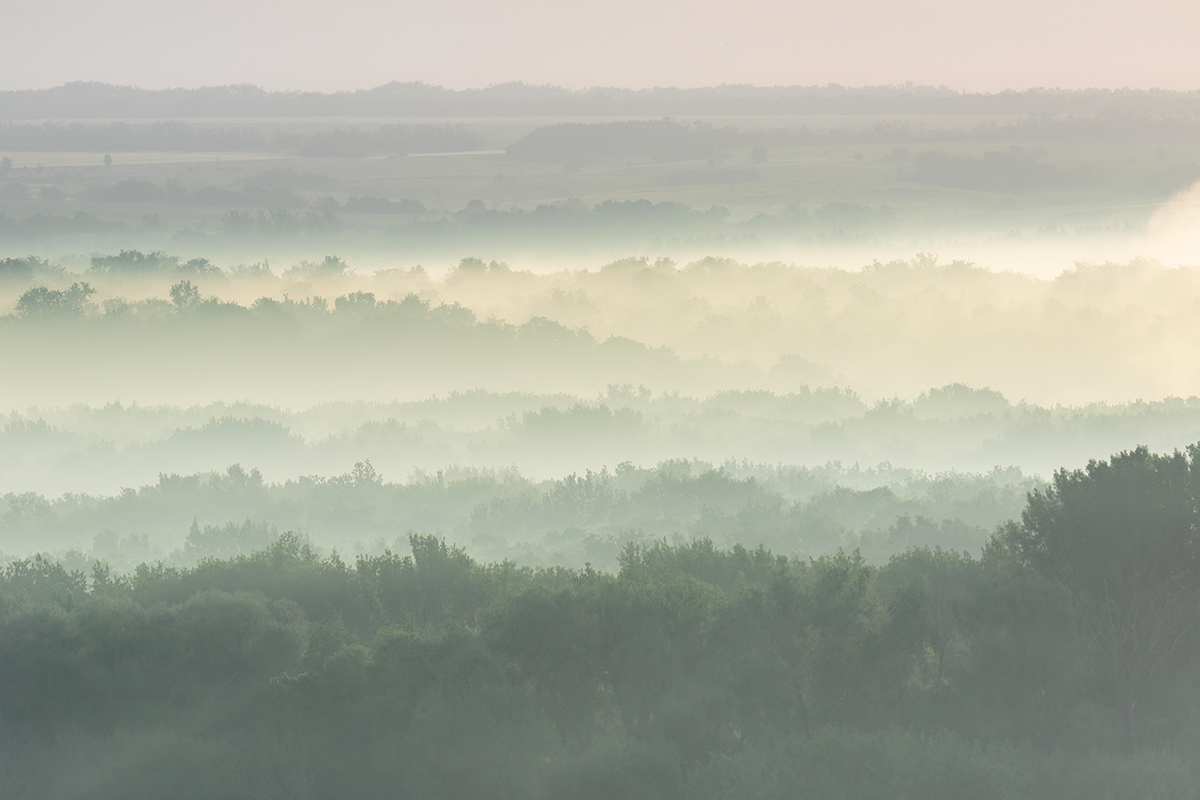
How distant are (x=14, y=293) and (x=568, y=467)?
192 feet

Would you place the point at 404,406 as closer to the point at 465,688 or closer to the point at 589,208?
the point at 589,208

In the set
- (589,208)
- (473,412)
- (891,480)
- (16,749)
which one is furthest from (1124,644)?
(589,208)

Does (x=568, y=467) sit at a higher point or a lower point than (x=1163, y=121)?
lower

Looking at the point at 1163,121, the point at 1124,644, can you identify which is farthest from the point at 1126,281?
the point at 1124,644

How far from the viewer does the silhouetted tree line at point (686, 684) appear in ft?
91.0

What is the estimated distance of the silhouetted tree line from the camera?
27750 millimetres

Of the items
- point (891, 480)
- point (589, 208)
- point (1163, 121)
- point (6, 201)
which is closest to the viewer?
point (891, 480)

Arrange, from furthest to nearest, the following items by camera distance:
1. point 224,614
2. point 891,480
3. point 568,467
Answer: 1. point 568,467
2. point 891,480
3. point 224,614

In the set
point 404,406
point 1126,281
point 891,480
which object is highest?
point 1126,281

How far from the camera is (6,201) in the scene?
126 m

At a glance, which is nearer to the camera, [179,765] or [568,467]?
[179,765]

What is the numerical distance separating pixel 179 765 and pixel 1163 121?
6777 inches

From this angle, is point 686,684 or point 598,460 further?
point 598,460

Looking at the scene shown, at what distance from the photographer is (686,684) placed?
30.5 meters
